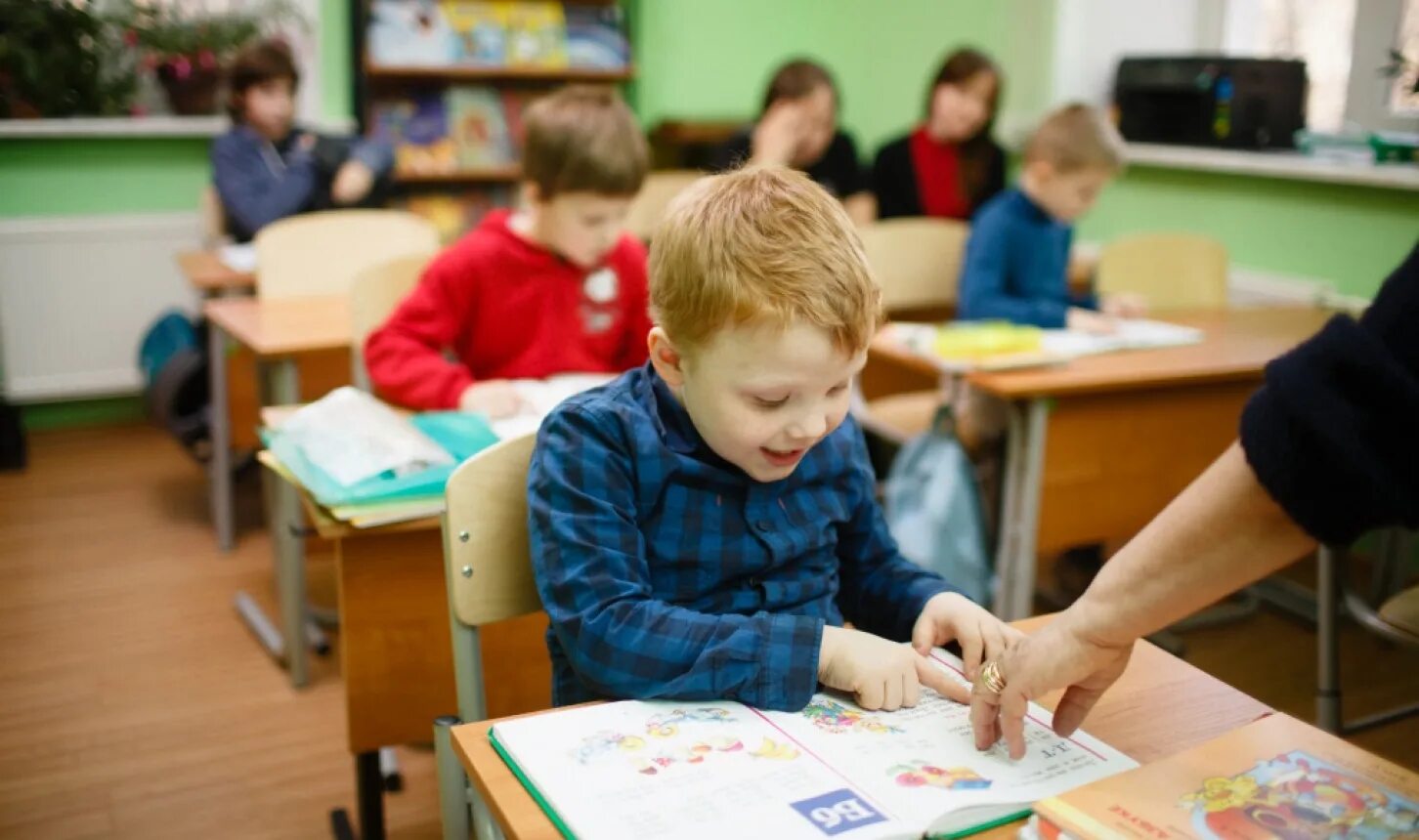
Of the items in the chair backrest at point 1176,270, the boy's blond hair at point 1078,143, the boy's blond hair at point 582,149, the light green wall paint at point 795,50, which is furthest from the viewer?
the light green wall paint at point 795,50

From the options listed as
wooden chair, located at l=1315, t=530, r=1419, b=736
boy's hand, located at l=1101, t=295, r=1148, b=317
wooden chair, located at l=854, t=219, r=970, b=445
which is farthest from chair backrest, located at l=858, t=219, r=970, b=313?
wooden chair, located at l=1315, t=530, r=1419, b=736

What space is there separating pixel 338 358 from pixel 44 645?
90cm

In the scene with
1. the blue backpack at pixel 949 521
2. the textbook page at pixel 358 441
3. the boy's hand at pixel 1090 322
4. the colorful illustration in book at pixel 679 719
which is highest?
the boy's hand at pixel 1090 322

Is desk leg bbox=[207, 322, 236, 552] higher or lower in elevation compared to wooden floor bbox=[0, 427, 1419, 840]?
higher

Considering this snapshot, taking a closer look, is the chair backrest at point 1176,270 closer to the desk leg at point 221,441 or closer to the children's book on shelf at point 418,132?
the desk leg at point 221,441

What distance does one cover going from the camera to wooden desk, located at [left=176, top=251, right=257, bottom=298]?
10.6 ft

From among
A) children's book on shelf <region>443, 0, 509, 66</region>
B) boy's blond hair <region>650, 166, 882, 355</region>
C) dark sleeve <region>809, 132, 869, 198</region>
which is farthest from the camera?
children's book on shelf <region>443, 0, 509, 66</region>

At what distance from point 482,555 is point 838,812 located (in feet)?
1.70

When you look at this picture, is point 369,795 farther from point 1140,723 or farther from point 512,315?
point 1140,723

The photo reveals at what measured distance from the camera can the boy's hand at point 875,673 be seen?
98cm

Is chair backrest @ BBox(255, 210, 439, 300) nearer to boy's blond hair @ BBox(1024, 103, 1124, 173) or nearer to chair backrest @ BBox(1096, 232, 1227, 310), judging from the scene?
boy's blond hair @ BBox(1024, 103, 1124, 173)

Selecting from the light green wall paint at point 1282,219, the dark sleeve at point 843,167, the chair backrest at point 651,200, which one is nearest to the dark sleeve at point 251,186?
the chair backrest at point 651,200

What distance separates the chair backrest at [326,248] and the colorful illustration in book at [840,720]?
2215 millimetres

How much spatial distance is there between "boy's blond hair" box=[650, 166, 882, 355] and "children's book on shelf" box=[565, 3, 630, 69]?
12.9ft
